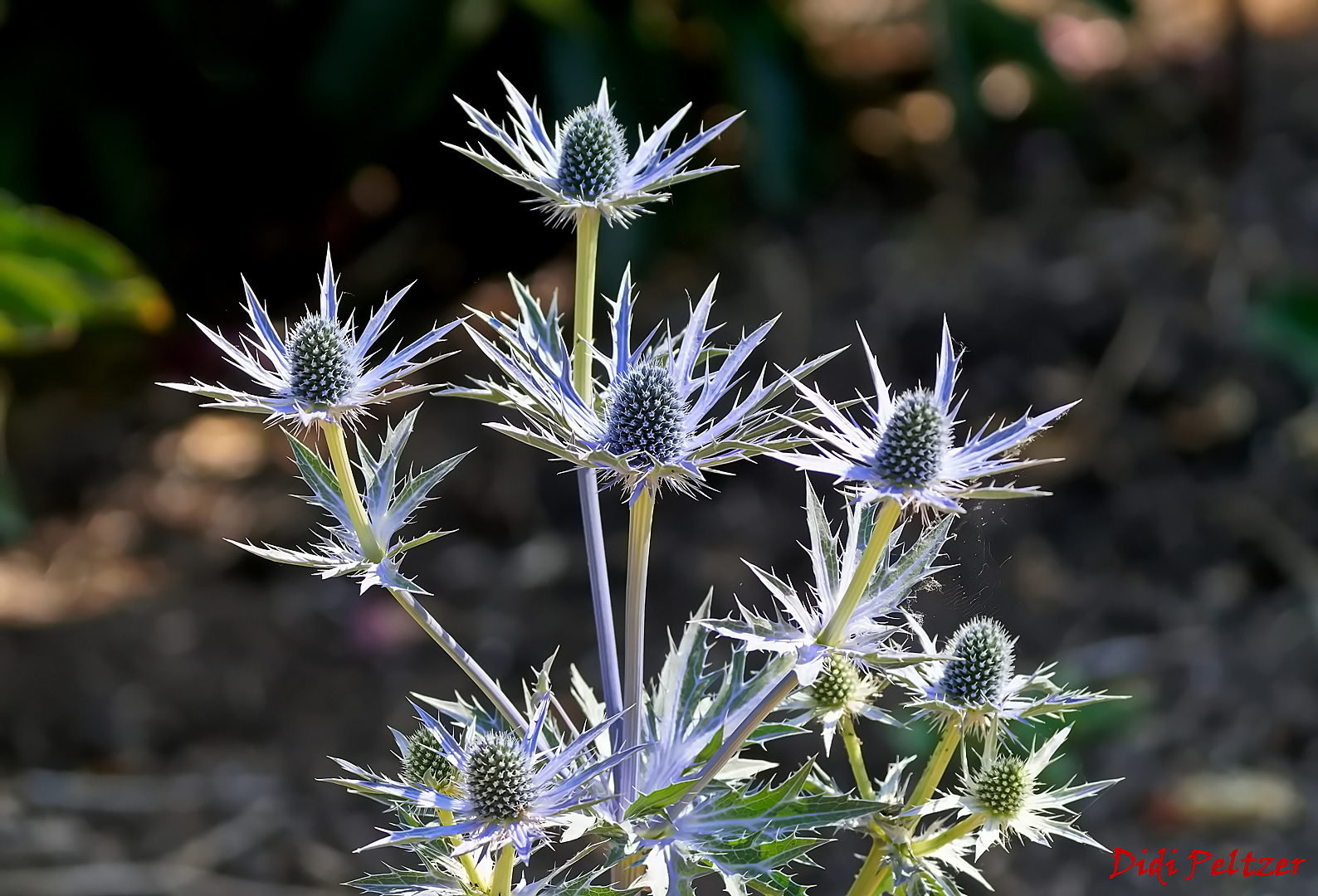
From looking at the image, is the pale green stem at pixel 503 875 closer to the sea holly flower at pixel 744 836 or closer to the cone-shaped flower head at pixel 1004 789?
the sea holly flower at pixel 744 836

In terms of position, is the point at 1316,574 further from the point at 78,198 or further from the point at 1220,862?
the point at 78,198

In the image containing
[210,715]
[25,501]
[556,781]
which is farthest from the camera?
[25,501]

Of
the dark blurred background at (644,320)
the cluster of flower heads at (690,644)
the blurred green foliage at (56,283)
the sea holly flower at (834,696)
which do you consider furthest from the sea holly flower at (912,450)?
the blurred green foliage at (56,283)

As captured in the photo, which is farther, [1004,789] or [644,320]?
[644,320]

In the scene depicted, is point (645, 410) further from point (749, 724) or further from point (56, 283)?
point (56, 283)

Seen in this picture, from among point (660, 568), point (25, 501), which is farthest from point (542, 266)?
point (25, 501)
